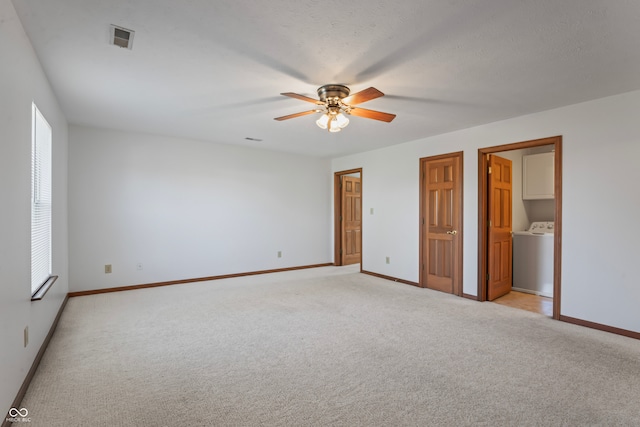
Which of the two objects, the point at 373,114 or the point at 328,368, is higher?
the point at 373,114

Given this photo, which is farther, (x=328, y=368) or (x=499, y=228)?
(x=499, y=228)

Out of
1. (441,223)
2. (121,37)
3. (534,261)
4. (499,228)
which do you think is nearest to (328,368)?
(121,37)

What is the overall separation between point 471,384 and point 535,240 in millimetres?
3476

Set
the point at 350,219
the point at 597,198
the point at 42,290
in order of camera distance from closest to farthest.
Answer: the point at 42,290
the point at 597,198
the point at 350,219

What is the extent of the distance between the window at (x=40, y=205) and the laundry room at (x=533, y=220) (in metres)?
5.63

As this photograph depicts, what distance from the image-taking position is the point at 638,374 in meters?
2.37

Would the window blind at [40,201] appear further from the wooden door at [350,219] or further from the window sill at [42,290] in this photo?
→ the wooden door at [350,219]

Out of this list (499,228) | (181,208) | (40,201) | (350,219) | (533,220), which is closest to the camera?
(40,201)

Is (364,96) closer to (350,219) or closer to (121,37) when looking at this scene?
(121,37)

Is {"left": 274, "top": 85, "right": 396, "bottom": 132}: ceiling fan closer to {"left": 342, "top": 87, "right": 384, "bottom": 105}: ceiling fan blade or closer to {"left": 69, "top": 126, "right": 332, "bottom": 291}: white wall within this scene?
{"left": 342, "top": 87, "right": 384, "bottom": 105}: ceiling fan blade

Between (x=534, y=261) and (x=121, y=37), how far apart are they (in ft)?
18.3

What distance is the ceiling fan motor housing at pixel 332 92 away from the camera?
2836mm

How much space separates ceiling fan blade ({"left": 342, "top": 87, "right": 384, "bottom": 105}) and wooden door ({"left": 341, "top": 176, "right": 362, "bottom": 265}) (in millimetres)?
4231

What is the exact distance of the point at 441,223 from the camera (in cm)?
476
